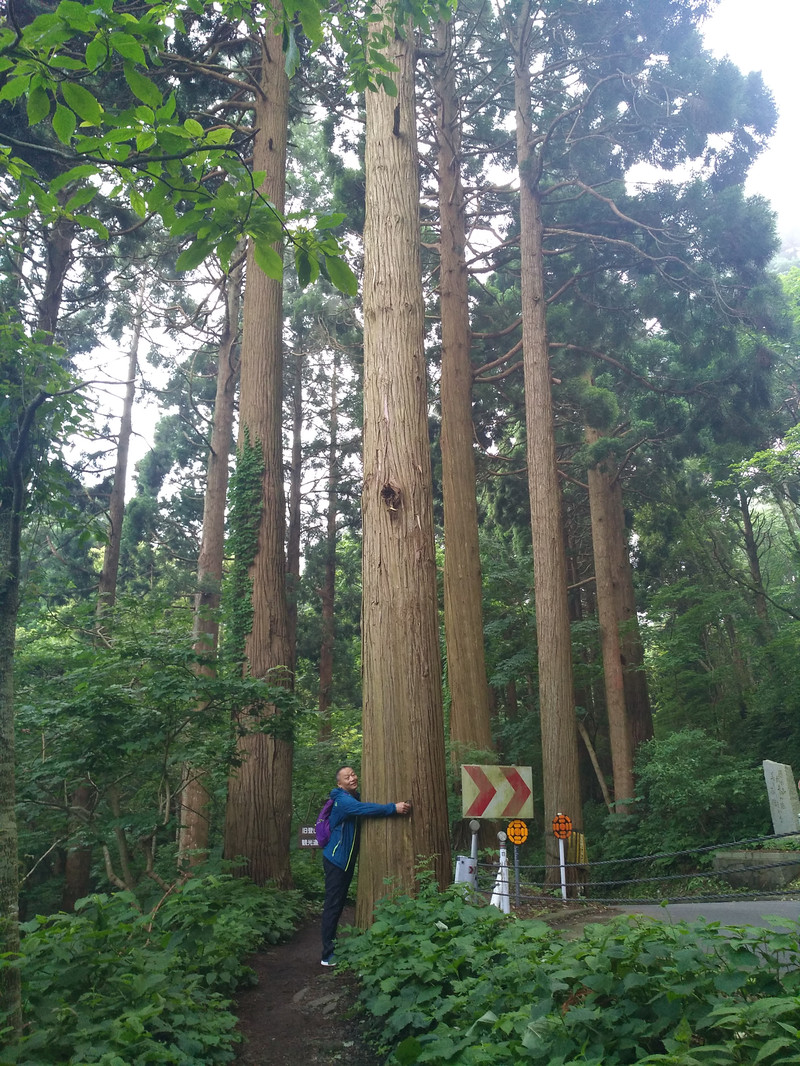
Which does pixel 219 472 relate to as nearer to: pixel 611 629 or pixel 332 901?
pixel 611 629

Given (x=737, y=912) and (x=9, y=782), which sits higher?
(x=9, y=782)

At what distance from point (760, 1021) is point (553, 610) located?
1160 centimetres

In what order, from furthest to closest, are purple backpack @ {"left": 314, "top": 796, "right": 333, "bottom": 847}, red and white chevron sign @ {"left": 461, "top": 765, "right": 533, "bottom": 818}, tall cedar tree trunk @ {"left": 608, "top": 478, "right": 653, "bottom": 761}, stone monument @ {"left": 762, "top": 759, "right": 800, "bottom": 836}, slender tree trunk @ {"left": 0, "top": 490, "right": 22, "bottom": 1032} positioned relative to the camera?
tall cedar tree trunk @ {"left": 608, "top": 478, "right": 653, "bottom": 761}, stone monument @ {"left": 762, "top": 759, "right": 800, "bottom": 836}, red and white chevron sign @ {"left": 461, "top": 765, "right": 533, "bottom": 818}, purple backpack @ {"left": 314, "top": 796, "right": 333, "bottom": 847}, slender tree trunk @ {"left": 0, "top": 490, "right": 22, "bottom": 1032}

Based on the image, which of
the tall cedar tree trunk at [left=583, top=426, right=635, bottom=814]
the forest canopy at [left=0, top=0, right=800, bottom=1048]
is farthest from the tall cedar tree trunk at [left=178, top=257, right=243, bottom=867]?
the tall cedar tree trunk at [left=583, top=426, right=635, bottom=814]

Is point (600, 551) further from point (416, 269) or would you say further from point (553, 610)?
point (416, 269)

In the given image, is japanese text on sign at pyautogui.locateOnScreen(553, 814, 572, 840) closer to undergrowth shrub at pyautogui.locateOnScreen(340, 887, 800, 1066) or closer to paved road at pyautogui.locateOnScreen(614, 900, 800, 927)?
paved road at pyautogui.locateOnScreen(614, 900, 800, 927)

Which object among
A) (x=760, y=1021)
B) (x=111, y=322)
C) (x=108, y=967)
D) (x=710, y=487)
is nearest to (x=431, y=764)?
(x=108, y=967)

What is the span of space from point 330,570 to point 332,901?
2021 centimetres

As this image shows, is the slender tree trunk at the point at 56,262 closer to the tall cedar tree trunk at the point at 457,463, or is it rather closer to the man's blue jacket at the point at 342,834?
the tall cedar tree trunk at the point at 457,463

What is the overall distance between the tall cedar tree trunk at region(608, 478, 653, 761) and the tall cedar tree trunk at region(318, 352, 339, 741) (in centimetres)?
918

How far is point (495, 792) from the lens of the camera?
708 cm

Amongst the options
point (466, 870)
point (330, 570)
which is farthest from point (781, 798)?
point (330, 570)

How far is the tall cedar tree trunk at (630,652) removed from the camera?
18844 mm

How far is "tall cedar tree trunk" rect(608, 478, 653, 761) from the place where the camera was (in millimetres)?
18844
